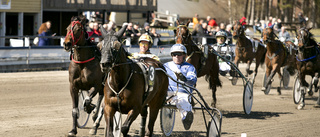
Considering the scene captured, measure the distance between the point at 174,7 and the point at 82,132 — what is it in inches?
1330

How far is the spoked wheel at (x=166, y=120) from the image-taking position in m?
7.92

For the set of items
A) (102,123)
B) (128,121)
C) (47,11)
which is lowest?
(102,123)

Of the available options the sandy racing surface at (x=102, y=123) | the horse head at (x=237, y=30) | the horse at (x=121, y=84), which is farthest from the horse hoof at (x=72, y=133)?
the horse head at (x=237, y=30)

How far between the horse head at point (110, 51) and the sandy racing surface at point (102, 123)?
2451 mm

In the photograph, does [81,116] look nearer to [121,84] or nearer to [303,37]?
[121,84]

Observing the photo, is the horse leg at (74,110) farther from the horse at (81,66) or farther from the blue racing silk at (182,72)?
the blue racing silk at (182,72)

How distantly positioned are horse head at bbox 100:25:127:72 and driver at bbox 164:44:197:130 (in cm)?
159

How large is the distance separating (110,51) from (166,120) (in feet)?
8.83

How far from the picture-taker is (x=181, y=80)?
295 inches

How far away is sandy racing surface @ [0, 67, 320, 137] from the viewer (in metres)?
8.41

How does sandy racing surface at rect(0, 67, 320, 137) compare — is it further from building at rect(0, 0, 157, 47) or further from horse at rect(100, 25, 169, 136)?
building at rect(0, 0, 157, 47)

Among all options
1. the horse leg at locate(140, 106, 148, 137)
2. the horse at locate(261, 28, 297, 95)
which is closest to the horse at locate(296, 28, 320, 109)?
the horse at locate(261, 28, 297, 95)

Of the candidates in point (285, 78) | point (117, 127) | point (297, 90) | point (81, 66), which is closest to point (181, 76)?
point (117, 127)

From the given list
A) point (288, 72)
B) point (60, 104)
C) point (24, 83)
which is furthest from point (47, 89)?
point (288, 72)
